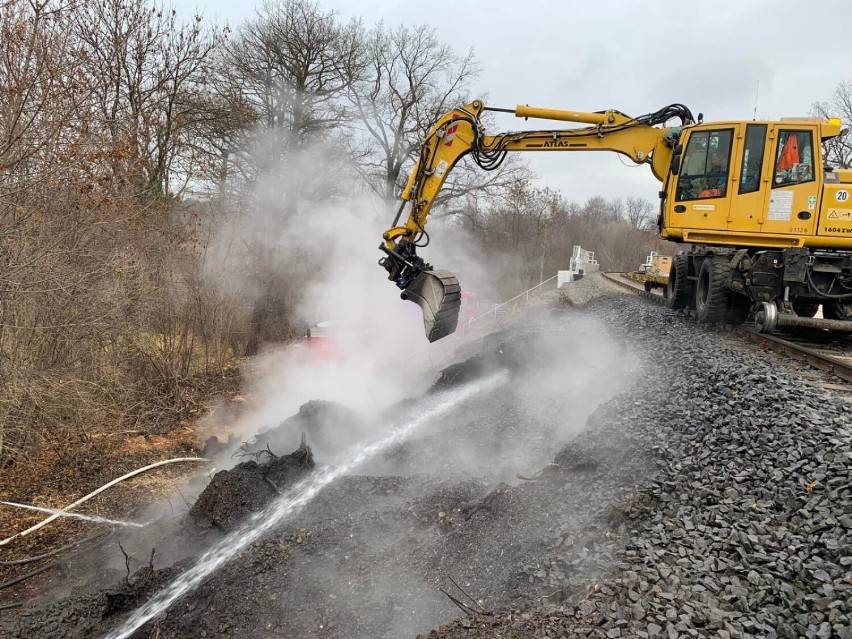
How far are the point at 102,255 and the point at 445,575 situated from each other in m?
7.18

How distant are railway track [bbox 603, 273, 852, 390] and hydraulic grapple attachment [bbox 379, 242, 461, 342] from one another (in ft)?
14.0

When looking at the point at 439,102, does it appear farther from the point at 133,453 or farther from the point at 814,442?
the point at 814,442

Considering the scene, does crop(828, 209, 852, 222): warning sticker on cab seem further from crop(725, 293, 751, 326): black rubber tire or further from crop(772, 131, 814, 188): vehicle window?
crop(725, 293, 751, 326): black rubber tire

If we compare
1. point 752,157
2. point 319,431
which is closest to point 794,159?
point 752,157

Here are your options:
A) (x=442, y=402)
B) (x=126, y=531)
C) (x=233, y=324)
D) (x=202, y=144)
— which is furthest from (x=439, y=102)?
(x=126, y=531)

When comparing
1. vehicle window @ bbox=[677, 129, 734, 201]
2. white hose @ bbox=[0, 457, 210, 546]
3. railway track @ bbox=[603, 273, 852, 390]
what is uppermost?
vehicle window @ bbox=[677, 129, 734, 201]

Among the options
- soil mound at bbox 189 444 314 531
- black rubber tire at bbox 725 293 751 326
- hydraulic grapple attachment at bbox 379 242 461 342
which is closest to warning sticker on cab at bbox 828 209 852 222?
black rubber tire at bbox 725 293 751 326

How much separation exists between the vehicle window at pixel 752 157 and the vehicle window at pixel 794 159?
0.70 ft

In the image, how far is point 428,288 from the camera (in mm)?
6707

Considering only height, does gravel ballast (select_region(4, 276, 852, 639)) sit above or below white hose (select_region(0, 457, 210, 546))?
above

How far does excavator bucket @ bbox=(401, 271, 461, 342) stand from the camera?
6500 millimetres

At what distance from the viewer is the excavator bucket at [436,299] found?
6500 millimetres

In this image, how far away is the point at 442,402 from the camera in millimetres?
9648

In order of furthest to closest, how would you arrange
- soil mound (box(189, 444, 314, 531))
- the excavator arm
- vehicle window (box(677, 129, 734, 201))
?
vehicle window (box(677, 129, 734, 201))
the excavator arm
soil mound (box(189, 444, 314, 531))
